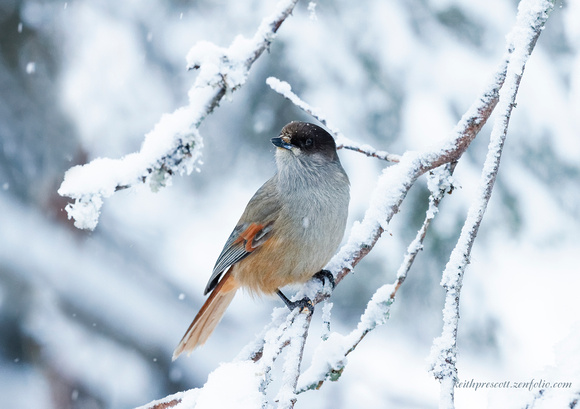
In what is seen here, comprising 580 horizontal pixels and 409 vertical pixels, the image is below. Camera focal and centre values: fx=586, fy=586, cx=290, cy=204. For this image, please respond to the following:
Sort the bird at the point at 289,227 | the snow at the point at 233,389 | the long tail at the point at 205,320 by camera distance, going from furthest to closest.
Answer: the long tail at the point at 205,320
the bird at the point at 289,227
the snow at the point at 233,389

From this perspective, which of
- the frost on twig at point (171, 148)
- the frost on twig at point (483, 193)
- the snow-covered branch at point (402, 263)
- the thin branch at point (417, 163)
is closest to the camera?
the frost on twig at point (171, 148)

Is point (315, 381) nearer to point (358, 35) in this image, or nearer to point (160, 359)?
point (358, 35)

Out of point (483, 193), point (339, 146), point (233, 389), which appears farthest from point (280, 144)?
point (233, 389)

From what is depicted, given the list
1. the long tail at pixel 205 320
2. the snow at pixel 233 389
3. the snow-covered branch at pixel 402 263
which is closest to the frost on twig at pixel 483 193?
the snow-covered branch at pixel 402 263

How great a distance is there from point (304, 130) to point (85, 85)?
2.56 meters

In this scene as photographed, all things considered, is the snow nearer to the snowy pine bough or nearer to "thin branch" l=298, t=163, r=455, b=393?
the snowy pine bough

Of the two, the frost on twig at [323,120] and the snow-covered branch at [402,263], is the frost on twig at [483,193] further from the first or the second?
the frost on twig at [323,120]

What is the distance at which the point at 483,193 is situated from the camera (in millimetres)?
2139

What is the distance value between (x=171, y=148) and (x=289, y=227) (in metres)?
2.25

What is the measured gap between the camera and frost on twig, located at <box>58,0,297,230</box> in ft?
3.14

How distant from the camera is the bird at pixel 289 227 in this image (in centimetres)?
314

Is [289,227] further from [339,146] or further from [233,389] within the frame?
[233,389]

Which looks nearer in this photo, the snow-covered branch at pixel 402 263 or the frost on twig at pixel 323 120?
the snow-covered branch at pixel 402 263

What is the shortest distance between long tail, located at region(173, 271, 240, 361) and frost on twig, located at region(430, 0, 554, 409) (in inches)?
70.4
